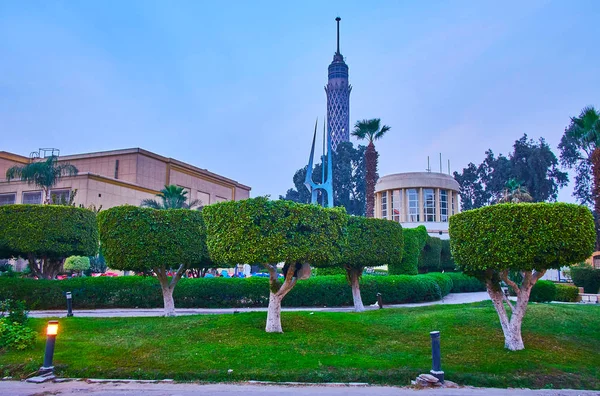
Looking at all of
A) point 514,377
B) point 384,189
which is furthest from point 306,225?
point 384,189

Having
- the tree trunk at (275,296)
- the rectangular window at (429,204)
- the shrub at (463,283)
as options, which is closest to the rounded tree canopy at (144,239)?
the tree trunk at (275,296)

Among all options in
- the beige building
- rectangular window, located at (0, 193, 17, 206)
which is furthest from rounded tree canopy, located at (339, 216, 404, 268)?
rectangular window, located at (0, 193, 17, 206)

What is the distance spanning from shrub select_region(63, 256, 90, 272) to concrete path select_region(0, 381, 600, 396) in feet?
88.2

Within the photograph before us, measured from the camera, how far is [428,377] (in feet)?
30.5

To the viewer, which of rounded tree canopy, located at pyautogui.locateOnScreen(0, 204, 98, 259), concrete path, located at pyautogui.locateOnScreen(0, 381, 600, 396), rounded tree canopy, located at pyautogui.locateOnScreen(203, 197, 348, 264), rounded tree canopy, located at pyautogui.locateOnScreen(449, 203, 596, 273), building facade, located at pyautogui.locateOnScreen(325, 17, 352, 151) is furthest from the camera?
building facade, located at pyautogui.locateOnScreen(325, 17, 352, 151)

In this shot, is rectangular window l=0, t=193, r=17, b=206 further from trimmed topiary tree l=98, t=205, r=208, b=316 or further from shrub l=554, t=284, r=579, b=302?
shrub l=554, t=284, r=579, b=302

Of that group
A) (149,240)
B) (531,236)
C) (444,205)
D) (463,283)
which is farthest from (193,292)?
(444,205)

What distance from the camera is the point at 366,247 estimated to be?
62.2 ft

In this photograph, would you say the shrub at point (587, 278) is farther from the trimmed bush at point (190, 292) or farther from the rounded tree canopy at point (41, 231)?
the rounded tree canopy at point (41, 231)

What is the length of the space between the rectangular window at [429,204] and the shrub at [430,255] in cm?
1663

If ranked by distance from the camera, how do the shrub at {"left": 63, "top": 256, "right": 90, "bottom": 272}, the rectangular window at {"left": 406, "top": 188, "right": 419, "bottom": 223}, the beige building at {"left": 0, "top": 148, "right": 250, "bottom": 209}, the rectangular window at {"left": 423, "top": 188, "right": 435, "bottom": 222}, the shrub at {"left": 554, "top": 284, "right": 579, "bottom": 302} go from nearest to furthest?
the shrub at {"left": 554, "top": 284, "right": 579, "bottom": 302}
the shrub at {"left": 63, "top": 256, "right": 90, "bottom": 272}
the beige building at {"left": 0, "top": 148, "right": 250, "bottom": 209}
the rectangular window at {"left": 423, "top": 188, "right": 435, "bottom": 222}
the rectangular window at {"left": 406, "top": 188, "right": 419, "bottom": 223}

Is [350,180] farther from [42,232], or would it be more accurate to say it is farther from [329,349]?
[329,349]

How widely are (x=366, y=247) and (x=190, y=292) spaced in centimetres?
834

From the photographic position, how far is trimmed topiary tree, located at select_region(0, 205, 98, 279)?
21047 mm
